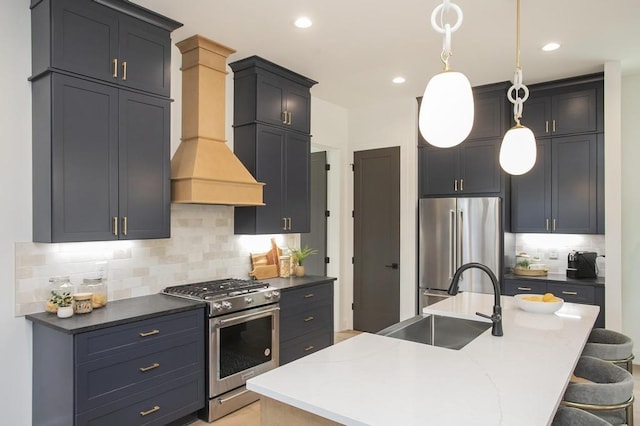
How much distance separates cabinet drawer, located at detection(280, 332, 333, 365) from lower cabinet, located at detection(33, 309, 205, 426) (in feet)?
3.06

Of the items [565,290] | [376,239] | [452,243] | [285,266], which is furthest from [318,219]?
[565,290]

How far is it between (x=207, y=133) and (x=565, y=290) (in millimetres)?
3799

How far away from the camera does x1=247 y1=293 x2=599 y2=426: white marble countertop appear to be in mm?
1345

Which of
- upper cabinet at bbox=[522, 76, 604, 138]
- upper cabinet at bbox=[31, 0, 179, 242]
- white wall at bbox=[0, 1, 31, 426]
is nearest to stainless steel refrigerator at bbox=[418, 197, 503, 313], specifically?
upper cabinet at bbox=[522, 76, 604, 138]

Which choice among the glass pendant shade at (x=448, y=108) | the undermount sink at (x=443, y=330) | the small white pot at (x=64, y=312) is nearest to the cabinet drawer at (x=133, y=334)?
the small white pot at (x=64, y=312)

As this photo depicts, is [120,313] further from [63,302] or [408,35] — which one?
[408,35]

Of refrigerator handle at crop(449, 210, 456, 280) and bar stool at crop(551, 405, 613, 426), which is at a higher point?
refrigerator handle at crop(449, 210, 456, 280)

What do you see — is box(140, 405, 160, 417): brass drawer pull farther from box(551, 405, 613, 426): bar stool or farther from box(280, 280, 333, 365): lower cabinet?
box(551, 405, 613, 426): bar stool

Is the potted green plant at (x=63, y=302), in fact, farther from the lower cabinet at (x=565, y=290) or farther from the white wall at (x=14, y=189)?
the lower cabinet at (x=565, y=290)

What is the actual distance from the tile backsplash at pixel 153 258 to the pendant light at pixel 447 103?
259cm

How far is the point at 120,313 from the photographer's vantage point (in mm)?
2787

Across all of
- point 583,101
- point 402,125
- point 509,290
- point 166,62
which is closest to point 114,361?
point 166,62

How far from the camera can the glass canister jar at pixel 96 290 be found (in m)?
2.89

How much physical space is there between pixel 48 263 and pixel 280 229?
2.05 meters
